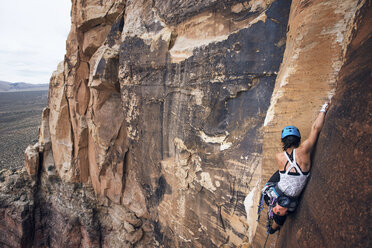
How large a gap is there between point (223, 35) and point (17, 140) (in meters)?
33.7

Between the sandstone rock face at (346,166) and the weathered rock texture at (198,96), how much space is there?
24.1 inches

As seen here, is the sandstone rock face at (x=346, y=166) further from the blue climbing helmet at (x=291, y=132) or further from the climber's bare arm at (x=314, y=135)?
the blue climbing helmet at (x=291, y=132)

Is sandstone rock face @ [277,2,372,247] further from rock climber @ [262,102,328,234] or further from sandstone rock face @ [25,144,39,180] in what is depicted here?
sandstone rock face @ [25,144,39,180]

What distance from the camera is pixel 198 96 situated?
4.41m

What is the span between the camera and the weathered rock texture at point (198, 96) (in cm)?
275

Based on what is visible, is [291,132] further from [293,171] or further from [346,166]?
[346,166]

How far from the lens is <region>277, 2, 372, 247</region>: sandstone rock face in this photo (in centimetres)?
150

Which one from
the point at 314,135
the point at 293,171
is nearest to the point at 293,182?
the point at 293,171

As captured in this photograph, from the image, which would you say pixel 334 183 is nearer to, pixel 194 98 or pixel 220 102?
pixel 220 102

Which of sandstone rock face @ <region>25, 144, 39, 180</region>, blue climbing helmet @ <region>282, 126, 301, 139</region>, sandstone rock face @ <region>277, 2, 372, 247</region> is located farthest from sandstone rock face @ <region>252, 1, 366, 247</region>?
sandstone rock face @ <region>25, 144, 39, 180</region>

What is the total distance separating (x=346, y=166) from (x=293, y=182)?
72 cm

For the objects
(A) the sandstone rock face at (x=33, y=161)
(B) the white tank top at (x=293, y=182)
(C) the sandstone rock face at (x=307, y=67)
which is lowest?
(A) the sandstone rock face at (x=33, y=161)

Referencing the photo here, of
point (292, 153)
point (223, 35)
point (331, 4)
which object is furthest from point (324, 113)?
point (223, 35)

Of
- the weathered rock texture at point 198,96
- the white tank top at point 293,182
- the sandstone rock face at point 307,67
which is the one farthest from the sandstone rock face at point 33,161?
the white tank top at point 293,182
